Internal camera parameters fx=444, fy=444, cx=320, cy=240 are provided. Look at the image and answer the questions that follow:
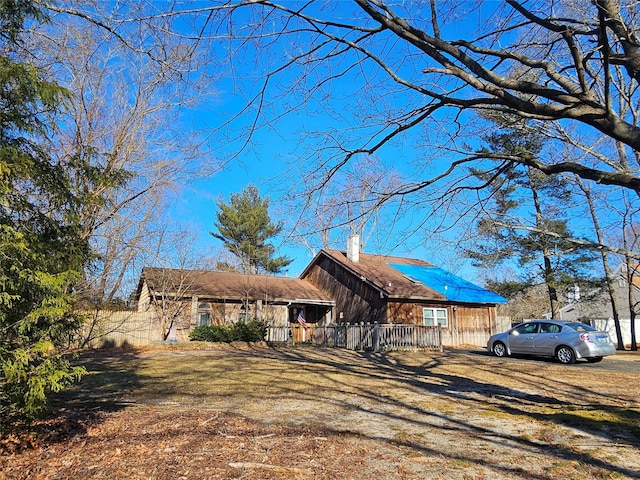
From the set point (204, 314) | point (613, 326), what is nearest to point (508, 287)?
point (613, 326)

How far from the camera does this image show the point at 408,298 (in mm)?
22844

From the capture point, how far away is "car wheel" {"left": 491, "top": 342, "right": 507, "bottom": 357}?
1638cm

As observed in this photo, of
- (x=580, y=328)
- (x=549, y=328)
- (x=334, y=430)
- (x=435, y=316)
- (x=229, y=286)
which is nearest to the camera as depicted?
(x=334, y=430)

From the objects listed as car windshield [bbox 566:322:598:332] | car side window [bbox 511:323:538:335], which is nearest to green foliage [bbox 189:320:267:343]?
car side window [bbox 511:323:538:335]

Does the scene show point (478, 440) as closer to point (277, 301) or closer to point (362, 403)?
point (362, 403)

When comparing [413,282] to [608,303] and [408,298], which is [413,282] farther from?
[608,303]

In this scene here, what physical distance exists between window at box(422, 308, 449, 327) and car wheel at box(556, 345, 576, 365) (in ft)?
31.3

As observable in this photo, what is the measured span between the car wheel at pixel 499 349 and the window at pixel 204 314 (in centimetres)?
1493

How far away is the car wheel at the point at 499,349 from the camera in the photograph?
16.4 meters

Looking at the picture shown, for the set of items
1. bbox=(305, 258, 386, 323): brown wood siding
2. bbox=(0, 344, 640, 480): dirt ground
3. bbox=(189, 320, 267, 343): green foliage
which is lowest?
bbox=(0, 344, 640, 480): dirt ground

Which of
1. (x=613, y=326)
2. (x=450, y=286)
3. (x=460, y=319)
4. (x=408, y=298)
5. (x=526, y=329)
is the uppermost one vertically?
(x=450, y=286)

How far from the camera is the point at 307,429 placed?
17.6 feet

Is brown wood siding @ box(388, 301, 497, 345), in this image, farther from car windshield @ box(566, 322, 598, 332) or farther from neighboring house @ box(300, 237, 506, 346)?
car windshield @ box(566, 322, 598, 332)

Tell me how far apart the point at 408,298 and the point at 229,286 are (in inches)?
410
